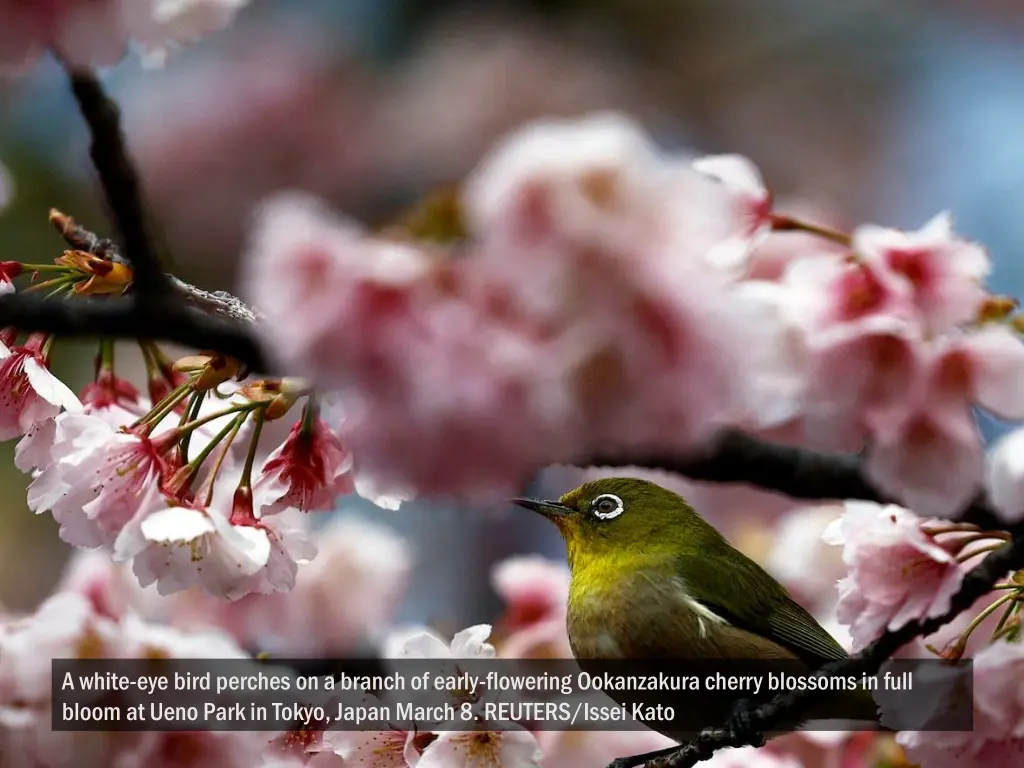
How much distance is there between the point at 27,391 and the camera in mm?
1248

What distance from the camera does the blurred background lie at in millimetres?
3082

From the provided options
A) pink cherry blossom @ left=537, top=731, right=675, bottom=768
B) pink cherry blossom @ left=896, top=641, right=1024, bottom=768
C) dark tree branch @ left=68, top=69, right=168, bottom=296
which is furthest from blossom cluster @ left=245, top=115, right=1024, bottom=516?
pink cherry blossom @ left=537, top=731, right=675, bottom=768

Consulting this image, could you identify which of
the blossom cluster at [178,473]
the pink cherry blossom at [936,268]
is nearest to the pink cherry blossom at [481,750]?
the blossom cluster at [178,473]

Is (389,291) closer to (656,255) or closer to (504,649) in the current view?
(656,255)

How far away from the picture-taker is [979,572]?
991 millimetres

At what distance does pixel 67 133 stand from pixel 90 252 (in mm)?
2274

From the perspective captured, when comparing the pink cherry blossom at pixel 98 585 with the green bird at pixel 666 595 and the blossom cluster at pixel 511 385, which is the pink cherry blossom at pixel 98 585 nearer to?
the blossom cluster at pixel 511 385

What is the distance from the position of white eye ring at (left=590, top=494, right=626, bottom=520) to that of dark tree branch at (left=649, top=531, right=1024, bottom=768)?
0.50 m

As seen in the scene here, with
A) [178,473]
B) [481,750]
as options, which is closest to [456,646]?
[481,750]

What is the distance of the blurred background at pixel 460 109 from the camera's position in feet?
10.1

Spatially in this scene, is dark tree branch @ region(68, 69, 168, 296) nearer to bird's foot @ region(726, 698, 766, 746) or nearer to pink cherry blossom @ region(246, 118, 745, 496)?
pink cherry blossom @ region(246, 118, 745, 496)

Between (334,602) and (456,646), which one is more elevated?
(334,602)

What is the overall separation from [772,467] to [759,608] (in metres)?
0.85

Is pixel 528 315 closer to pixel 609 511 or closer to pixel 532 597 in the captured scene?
pixel 609 511
